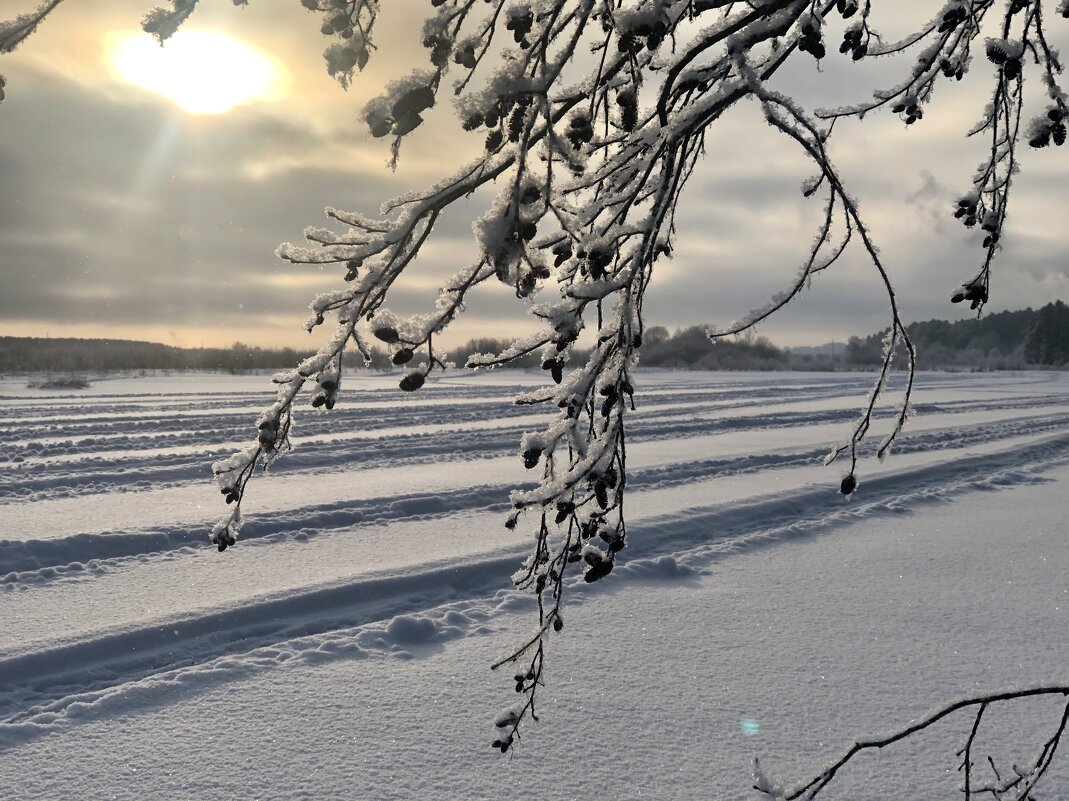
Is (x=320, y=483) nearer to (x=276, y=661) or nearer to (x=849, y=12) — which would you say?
(x=276, y=661)

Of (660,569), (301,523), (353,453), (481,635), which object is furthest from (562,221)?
(353,453)

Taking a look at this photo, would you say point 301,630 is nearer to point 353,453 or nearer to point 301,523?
point 301,523

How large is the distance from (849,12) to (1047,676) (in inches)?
121

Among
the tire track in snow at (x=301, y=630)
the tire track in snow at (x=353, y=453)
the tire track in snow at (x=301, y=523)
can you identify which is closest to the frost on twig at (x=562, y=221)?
the tire track in snow at (x=301, y=630)

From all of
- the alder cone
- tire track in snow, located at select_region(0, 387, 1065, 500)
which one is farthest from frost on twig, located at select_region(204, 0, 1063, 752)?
tire track in snow, located at select_region(0, 387, 1065, 500)

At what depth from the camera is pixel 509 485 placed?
851 centimetres

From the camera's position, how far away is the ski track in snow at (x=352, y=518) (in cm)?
Answer: 391

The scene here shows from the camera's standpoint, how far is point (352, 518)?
693 cm

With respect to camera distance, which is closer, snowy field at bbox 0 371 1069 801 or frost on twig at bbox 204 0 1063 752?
frost on twig at bbox 204 0 1063 752

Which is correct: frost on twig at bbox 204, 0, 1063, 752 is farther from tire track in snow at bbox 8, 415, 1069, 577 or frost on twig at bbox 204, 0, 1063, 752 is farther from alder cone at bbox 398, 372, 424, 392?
tire track in snow at bbox 8, 415, 1069, 577

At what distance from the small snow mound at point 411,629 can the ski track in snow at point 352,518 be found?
1cm

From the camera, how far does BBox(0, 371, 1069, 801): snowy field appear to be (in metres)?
2.81

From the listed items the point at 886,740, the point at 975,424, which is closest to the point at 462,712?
the point at 886,740

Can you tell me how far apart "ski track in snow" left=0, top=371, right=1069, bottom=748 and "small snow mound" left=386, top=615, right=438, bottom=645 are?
15 mm
